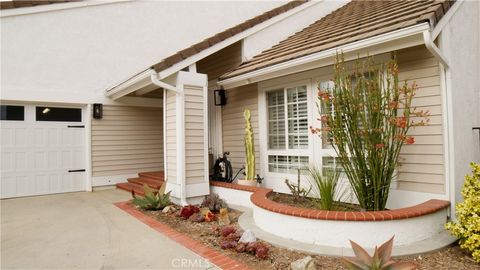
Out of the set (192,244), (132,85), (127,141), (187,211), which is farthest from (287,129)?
(127,141)

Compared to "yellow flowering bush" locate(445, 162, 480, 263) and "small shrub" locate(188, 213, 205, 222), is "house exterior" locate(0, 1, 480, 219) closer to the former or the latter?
"yellow flowering bush" locate(445, 162, 480, 263)

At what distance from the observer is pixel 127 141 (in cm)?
828

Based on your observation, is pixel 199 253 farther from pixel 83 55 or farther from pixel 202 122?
pixel 83 55

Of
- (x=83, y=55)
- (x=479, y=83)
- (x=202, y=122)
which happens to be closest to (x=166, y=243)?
(x=202, y=122)

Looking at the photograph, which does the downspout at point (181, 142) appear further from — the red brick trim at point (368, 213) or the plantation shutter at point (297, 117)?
the plantation shutter at point (297, 117)

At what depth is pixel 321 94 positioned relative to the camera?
396 cm

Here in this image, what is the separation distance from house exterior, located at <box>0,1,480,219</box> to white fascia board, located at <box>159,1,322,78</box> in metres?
0.02

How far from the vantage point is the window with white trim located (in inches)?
216

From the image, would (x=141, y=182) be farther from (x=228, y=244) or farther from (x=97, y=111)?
(x=228, y=244)

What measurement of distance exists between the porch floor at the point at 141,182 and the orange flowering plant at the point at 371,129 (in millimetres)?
4584

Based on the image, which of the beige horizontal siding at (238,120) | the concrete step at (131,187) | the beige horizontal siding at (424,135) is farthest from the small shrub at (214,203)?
the beige horizontal siding at (424,135)

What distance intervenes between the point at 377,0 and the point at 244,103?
161 inches

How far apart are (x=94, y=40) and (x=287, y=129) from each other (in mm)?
5759

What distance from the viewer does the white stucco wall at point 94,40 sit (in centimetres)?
678
